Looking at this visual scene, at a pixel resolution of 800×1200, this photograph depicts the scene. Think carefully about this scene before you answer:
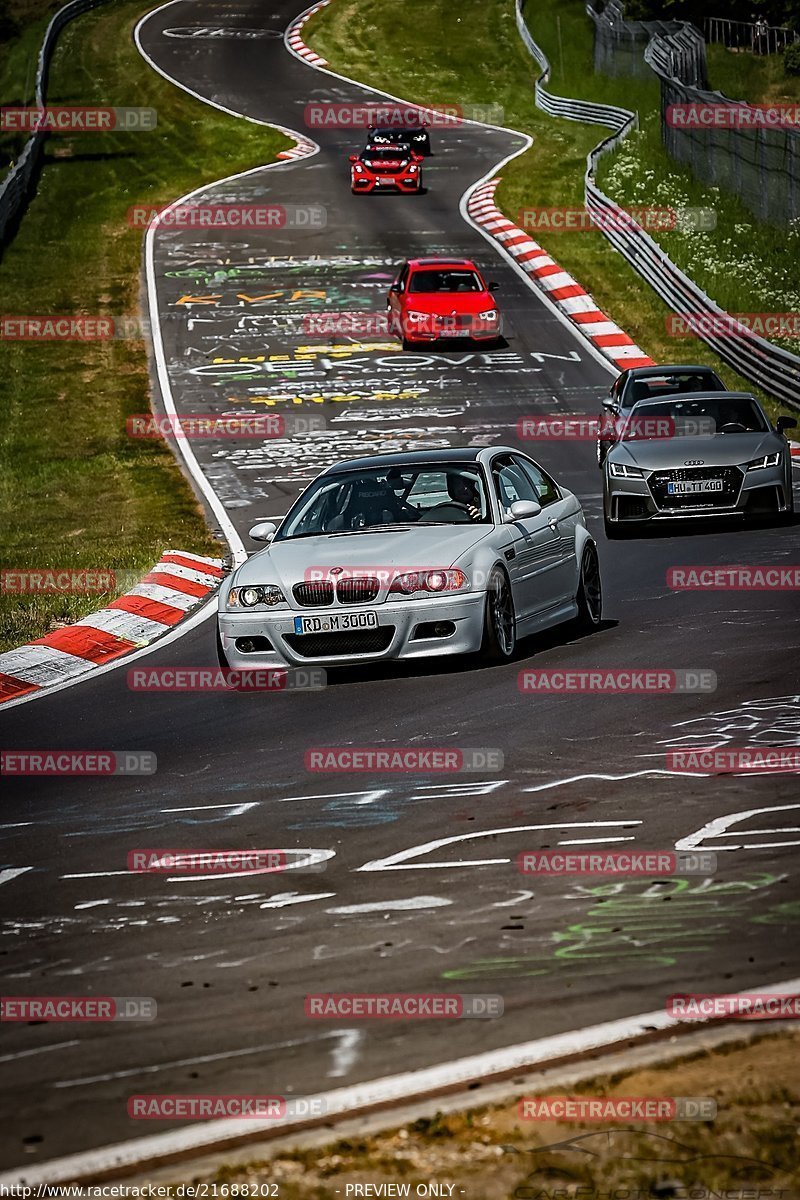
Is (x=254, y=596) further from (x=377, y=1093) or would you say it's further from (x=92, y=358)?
(x=92, y=358)

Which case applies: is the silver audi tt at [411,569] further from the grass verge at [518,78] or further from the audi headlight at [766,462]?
the grass verge at [518,78]

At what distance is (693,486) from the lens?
57.7 ft

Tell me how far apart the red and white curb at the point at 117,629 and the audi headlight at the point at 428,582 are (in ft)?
8.88

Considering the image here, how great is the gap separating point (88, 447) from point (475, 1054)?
21378mm

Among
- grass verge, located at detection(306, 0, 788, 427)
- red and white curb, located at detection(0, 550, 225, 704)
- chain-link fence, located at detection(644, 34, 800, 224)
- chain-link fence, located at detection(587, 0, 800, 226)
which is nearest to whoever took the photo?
red and white curb, located at detection(0, 550, 225, 704)

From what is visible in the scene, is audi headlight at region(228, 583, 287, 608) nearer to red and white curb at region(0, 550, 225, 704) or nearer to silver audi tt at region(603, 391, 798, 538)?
red and white curb at region(0, 550, 225, 704)

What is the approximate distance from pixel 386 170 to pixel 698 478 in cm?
3049

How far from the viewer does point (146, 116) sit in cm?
5797

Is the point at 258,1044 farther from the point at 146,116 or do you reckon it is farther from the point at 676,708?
the point at 146,116

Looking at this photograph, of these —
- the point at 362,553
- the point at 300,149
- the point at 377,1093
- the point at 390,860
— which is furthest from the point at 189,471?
the point at 300,149

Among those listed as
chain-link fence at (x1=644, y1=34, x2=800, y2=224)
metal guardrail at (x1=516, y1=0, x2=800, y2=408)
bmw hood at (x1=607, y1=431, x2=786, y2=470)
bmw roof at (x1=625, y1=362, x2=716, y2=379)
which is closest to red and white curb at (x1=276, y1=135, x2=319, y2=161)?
metal guardrail at (x1=516, y1=0, x2=800, y2=408)

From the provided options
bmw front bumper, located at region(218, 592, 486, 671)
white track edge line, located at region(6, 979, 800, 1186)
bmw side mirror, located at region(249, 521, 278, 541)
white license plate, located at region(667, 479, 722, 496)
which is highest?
white track edge line, located at region(6, 979, 800, 1186)

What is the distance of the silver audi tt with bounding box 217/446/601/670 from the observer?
1177 centimetres

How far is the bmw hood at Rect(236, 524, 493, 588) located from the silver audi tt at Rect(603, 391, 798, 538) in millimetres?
5461
